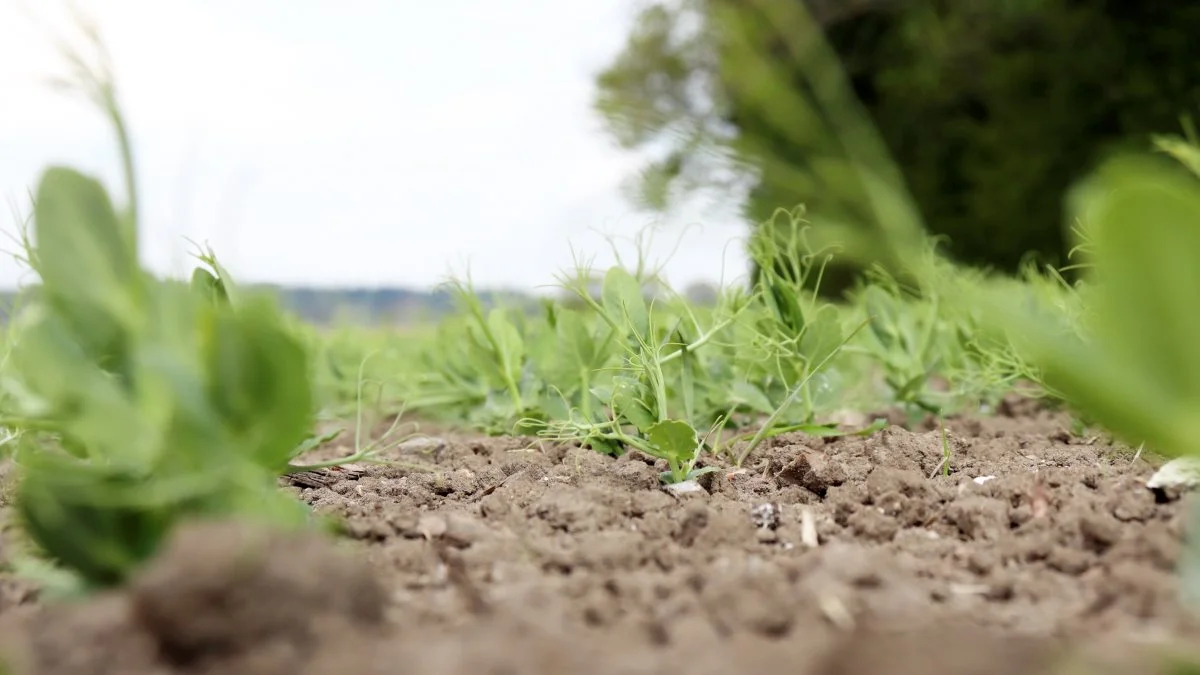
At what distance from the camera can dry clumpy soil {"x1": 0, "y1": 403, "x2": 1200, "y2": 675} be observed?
0.51m

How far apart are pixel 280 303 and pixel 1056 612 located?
58cm

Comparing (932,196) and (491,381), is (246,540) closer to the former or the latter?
(491,381)

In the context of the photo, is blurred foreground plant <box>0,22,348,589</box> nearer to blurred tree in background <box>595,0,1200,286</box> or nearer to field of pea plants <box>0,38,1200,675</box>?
field of pea plants <box>0,38,1200,675</box>

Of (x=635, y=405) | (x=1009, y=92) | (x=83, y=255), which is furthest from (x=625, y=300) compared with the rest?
(x=1009, y=92)

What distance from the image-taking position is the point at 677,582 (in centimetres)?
67

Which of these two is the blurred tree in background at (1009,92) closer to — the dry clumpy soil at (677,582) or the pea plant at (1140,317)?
the dry clumpy soil at (677,582)

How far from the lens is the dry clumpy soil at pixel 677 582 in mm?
510

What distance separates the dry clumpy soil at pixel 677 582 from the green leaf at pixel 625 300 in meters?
0.16

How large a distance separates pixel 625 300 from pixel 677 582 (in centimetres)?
48

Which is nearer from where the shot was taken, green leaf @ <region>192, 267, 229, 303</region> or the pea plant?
the pea plant

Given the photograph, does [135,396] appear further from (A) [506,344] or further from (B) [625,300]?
(A) [506,344]

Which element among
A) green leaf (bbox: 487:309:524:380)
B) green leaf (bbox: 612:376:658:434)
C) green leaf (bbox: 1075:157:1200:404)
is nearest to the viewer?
green leaf (bbox: 1075:157:1200:404)

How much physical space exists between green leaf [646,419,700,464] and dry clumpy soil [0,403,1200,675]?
4cm

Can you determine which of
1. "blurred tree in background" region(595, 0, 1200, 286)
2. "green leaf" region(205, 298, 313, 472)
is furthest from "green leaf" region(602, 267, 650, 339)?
"blurred tree in background" region(595, 0, 1200, 286)
